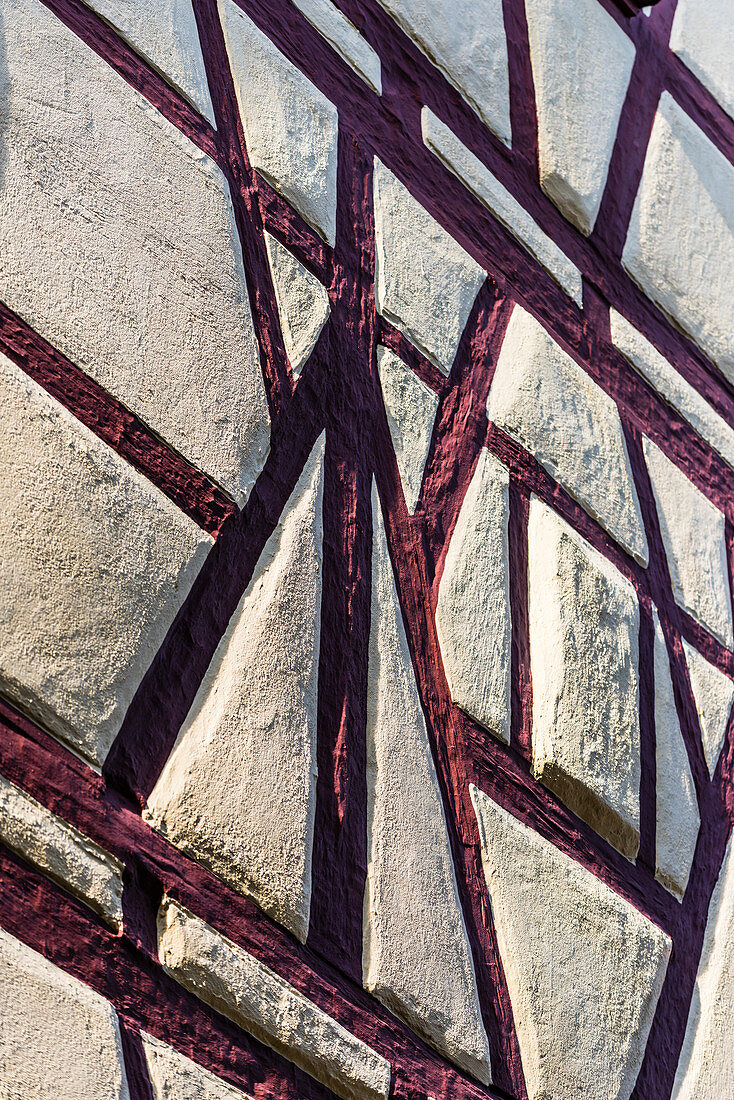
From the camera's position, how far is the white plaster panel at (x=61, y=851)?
1087mm

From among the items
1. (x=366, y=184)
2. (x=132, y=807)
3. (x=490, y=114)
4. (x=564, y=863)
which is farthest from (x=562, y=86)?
(x=132, y=807)

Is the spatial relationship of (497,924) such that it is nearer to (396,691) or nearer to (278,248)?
(396,691)

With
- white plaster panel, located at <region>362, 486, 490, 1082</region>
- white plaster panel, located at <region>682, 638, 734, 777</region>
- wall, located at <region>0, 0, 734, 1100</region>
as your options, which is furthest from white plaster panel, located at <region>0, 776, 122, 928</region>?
white plaster panel, located at <region>682, 638, 734, 777</region>

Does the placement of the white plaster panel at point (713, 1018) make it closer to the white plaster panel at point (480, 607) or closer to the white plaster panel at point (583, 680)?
A: the white plaster panel at point (583, 680)

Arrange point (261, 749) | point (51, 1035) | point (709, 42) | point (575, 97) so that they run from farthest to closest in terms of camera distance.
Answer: point (709, 42) < point (575, 97) < point (261, 749) < point (51, 1035)

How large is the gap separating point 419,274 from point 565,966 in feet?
3.79

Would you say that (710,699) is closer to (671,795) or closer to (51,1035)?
(671,795)

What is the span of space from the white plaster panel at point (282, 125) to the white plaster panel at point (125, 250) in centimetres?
14

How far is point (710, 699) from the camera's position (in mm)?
1960

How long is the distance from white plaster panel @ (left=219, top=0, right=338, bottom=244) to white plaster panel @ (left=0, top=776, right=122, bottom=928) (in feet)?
3.32

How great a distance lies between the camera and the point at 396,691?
149 centimetres

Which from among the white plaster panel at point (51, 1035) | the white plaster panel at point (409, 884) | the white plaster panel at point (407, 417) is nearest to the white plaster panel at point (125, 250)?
the white plaster panel at point (407, 417)

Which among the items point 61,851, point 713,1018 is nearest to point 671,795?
point 713,1018

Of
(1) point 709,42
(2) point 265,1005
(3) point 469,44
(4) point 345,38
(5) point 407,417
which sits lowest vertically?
(2) point 265,1005
